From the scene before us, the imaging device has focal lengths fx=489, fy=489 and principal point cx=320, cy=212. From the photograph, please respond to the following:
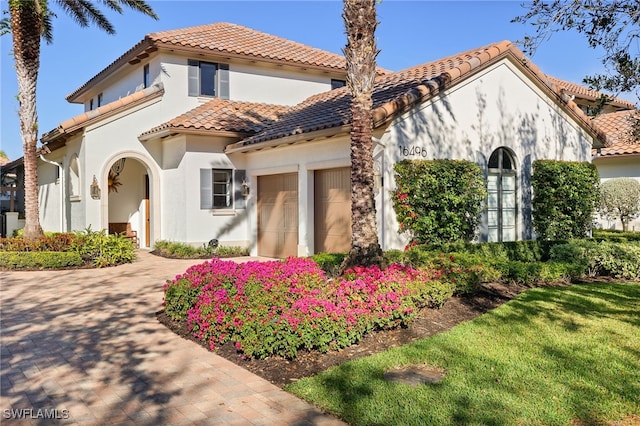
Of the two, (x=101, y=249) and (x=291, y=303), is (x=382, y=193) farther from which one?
(x=101, y=249)

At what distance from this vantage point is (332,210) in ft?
44.8

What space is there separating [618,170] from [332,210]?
50.0 ft

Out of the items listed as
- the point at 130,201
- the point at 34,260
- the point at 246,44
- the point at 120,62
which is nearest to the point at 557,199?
the point at 246,44

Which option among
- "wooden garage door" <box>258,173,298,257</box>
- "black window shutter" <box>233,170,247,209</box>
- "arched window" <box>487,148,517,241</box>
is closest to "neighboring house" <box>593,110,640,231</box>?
"arched window" <box>487,148,517,241</box>

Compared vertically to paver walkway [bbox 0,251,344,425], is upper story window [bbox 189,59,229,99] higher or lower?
higher

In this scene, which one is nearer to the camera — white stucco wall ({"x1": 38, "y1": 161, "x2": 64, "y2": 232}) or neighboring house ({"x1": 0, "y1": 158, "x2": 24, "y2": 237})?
white stucco wall ({"x1": 38, "y1": 161, "x2": 64, "y2": 232})

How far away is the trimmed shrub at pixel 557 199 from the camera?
1485 cm

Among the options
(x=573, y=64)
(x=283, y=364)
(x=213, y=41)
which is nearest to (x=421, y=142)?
(x=573, y=64)

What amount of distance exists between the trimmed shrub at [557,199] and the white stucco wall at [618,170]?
678cm

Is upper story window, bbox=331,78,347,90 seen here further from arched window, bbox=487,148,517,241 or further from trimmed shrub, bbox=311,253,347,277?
trimmed shrub, bbox=311,253,347,277

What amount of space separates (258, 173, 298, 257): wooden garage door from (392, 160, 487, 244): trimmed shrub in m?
4.14

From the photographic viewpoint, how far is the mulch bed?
5.50 m

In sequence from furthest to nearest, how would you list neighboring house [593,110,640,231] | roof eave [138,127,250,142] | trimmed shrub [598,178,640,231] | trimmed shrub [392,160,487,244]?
neighboring house [593,110,640,231], trimmed shrub [598,178,640,231], roof eave [138,127,250,142], trimmed shrub [392,160,487,244]

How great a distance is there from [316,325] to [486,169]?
9689 mm
